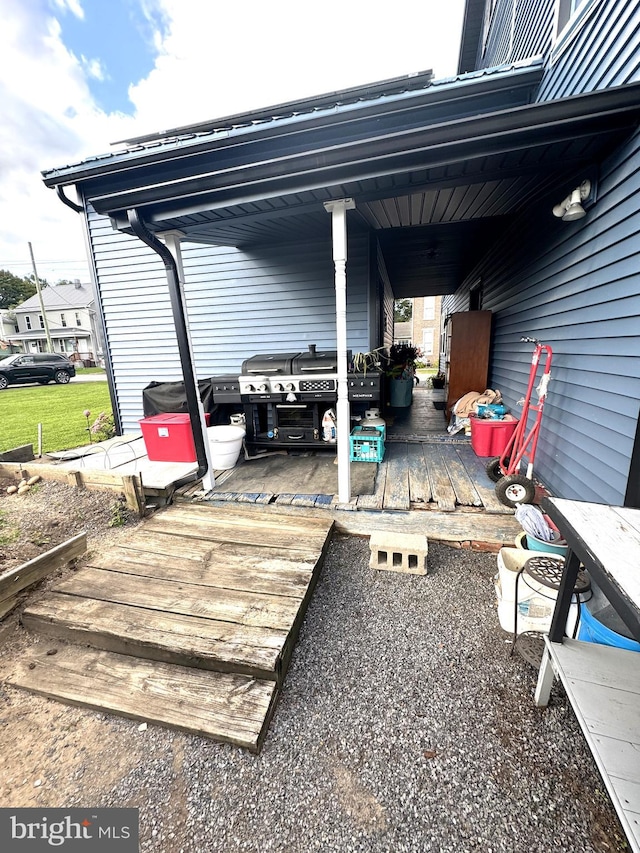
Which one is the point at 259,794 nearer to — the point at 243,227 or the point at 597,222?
the point at 597,222

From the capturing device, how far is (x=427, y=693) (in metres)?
1.46

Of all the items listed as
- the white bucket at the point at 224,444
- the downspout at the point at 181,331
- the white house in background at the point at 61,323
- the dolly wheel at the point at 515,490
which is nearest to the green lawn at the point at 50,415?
the white bucket at the point at 224,444

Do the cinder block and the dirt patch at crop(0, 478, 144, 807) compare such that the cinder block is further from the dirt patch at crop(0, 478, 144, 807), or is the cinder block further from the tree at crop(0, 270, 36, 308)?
the tree at crop(0, 270, 36, 308)

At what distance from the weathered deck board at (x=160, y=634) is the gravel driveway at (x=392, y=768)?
20cm

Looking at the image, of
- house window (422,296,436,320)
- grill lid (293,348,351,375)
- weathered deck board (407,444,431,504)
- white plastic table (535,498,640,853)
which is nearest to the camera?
white plastic table (535,498,640,853)

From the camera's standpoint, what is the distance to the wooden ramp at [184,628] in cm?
144

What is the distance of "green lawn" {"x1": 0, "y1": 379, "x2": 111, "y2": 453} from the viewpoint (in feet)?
17.8

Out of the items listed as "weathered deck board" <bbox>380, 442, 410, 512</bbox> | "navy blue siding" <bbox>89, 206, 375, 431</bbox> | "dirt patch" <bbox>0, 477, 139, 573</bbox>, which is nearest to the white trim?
"navy blue siding" <bbox>89, 206, 375, 431</bbox>

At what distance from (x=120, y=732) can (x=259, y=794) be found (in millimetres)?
638

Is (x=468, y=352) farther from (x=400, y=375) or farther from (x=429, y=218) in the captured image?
(x=429, y=218)

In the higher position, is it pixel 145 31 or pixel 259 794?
pixel 145 31

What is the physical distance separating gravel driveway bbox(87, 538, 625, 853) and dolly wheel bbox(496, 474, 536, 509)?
1.06 meters

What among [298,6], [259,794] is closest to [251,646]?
[259,794]

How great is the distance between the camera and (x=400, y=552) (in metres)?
2.25
